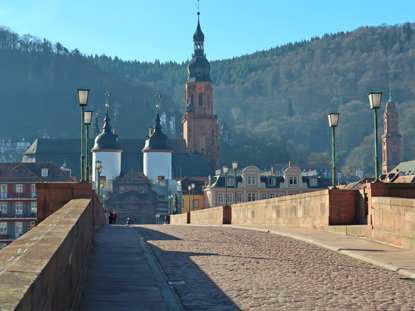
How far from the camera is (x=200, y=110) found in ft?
490

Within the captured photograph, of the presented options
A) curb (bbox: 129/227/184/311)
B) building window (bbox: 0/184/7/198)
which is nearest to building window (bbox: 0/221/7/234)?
building window (bbox: 0/184/7/198)

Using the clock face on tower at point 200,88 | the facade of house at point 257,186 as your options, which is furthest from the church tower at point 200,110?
the facade of house at point 257,186

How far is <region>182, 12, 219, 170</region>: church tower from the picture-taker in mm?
143250

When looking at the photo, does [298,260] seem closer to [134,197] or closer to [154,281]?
[154,281]

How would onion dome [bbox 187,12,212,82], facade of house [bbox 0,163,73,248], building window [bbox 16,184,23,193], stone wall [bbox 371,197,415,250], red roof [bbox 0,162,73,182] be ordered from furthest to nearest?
onion dome [bbox 187,12,212,82] → red roof [bbox 0,162,73,182] → building window [bbox 16,184,23,193] → facade of house [bbox 0,163,73,248] → stone wall [bbox 371,197,415,250]

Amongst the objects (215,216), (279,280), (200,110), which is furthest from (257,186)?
(279,280)

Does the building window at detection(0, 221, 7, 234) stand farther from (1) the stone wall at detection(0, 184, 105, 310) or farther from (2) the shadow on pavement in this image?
(1) the stone wall at detection(0, 184, 105, 310)

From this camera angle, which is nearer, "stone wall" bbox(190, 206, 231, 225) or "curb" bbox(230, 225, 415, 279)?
"curb" bbox(230, 225, 415, 279)

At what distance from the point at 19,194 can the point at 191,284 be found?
91978 mm

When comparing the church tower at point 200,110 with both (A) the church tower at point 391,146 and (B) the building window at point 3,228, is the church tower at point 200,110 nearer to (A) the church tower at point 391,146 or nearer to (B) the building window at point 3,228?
(A) the church tower at point 391,146

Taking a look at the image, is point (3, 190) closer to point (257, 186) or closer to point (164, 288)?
point (257, 186)

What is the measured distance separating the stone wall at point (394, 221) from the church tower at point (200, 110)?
124950mm

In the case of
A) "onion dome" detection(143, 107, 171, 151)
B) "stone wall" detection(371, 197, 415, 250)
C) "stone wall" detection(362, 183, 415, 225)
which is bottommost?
"stone wall" detection(371, 197, 415, 250)

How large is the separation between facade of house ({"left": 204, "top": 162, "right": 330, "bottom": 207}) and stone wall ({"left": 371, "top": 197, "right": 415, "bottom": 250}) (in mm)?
82393
